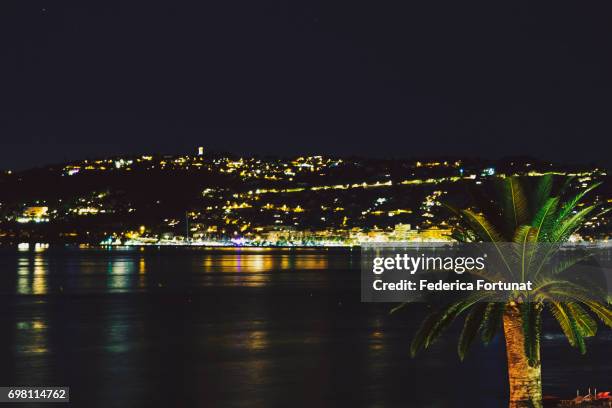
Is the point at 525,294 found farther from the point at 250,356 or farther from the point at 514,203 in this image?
the point at 250,356

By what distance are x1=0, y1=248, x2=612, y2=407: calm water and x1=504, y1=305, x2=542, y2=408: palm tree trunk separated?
501 centimetres

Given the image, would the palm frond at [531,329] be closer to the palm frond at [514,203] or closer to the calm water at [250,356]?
the palm frond at [514,203]

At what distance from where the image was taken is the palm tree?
17.8m

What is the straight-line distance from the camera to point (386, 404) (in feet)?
76.7

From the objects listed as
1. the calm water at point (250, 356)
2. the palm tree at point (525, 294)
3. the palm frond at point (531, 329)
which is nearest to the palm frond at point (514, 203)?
the palm tree at point (525, 294)

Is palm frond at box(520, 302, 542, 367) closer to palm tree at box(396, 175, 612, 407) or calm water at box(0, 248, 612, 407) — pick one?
palm tree at box(396, 175, 612, 407)

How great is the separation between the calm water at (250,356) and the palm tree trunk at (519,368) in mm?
5014

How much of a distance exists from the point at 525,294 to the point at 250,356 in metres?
15.2

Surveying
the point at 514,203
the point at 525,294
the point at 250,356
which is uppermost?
the point at 514,203

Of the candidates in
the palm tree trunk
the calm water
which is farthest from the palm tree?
the calm water

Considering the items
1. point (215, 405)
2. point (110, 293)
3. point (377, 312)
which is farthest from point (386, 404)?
point (110, 293)

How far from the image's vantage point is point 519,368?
1792 cm

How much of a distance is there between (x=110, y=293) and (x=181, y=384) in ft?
133

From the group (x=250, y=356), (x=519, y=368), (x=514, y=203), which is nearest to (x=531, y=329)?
(x=519, y=368)
